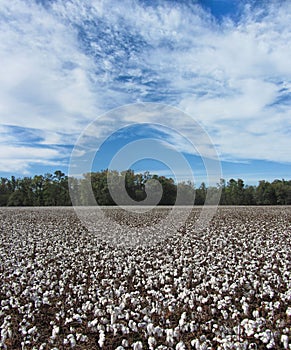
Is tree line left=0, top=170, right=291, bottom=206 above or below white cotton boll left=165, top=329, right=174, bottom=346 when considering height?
above

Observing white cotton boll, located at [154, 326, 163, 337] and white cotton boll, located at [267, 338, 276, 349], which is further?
white cotton boll, located at [154, 326, 163, 337]

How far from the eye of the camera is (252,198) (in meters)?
73.1

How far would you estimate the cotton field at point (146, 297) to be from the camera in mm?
4926

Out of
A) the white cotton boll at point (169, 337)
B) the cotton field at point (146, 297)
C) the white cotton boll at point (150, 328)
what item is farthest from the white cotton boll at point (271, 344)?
the white cotton boll at point (150, 328)

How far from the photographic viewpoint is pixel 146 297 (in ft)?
21.1

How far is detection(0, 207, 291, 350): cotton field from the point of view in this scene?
4926mm

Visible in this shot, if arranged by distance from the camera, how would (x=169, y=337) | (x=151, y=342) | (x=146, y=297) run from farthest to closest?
(x=146, y=297)
(x=169, y=337)
(x=151, y=342)

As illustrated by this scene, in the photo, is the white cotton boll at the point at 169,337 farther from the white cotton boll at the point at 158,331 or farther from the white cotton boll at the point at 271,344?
the white cotton boll at the point at 271,344

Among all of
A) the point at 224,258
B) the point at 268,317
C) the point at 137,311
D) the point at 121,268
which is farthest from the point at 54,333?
the point at 224,258

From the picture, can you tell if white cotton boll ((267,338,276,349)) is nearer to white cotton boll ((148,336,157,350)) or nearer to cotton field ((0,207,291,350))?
cotton field ((0,207,291,350))

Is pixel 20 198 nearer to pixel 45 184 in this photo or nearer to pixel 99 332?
pixel 45 184

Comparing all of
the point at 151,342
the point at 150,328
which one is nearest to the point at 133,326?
the point at 150,328

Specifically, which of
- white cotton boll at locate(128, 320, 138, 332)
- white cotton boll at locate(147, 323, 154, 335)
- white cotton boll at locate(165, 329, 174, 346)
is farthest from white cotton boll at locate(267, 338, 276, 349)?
white cotton boll at locate(128, 320, 138, 332)

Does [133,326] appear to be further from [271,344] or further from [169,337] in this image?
[271,344]
